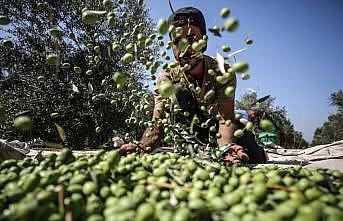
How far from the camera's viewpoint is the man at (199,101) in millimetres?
1539

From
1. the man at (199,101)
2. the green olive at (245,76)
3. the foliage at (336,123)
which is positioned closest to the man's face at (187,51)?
the man at (199,101)

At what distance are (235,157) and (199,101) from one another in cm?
38

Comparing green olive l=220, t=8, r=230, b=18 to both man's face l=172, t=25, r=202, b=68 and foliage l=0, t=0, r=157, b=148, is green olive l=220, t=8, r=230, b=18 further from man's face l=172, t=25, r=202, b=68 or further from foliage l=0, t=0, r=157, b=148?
foliage l=0, t=0, r=157, b=148

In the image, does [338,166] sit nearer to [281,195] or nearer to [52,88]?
[281,195]

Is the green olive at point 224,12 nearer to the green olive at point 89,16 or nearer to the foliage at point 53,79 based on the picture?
the green olive at point 89,16

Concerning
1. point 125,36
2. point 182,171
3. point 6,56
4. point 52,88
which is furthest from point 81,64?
point 182,171

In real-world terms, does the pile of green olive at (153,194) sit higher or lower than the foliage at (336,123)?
lower

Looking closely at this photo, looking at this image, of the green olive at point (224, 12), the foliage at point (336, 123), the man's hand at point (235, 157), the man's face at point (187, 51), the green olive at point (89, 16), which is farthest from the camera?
the foliage at point (336, 123)

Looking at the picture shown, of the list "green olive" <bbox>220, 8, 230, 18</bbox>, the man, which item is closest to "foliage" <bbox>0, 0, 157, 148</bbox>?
the man

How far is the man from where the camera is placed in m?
1.54

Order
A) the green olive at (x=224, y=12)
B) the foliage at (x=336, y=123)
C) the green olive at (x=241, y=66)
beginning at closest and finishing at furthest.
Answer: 1. the green olive at (x=241, y=66)
2. the green olive at (x=224, y=12)
3. the foliage at (x=336, y=123)

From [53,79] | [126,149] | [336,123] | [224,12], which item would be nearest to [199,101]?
[126,149]

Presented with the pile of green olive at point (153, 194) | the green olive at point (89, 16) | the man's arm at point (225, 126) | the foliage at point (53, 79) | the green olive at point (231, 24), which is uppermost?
the foliage at point (53, 79)

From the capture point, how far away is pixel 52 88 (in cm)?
1338
